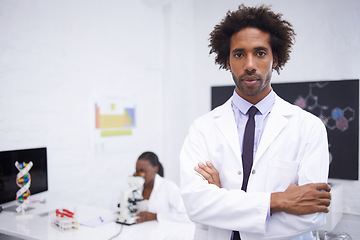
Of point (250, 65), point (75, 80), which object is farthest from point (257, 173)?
point (75, 80)

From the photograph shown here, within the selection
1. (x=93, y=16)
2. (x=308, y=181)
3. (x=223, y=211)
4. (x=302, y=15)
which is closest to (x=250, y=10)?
(x=308, y=181)

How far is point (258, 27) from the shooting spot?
1389 millimetres

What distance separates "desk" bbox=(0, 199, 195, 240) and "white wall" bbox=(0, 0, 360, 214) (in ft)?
2.15

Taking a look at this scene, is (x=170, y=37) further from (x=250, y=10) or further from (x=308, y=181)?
(x=308, y=181)

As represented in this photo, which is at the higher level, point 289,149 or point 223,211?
point 289,149

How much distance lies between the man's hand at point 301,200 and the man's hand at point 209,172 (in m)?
0.25

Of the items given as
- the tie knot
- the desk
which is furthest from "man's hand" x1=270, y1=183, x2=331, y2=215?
the desk

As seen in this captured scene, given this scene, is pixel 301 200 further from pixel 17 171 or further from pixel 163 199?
pixel 17 171

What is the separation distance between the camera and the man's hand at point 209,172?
1357 mm

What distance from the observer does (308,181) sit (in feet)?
4.10

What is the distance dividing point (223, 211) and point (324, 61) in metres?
3.02

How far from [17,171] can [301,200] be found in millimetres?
2080

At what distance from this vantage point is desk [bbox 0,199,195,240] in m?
1.94

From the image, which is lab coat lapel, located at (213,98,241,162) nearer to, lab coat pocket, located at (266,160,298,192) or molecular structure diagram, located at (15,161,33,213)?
lab coat pocket, located at (266,160,298,192)
